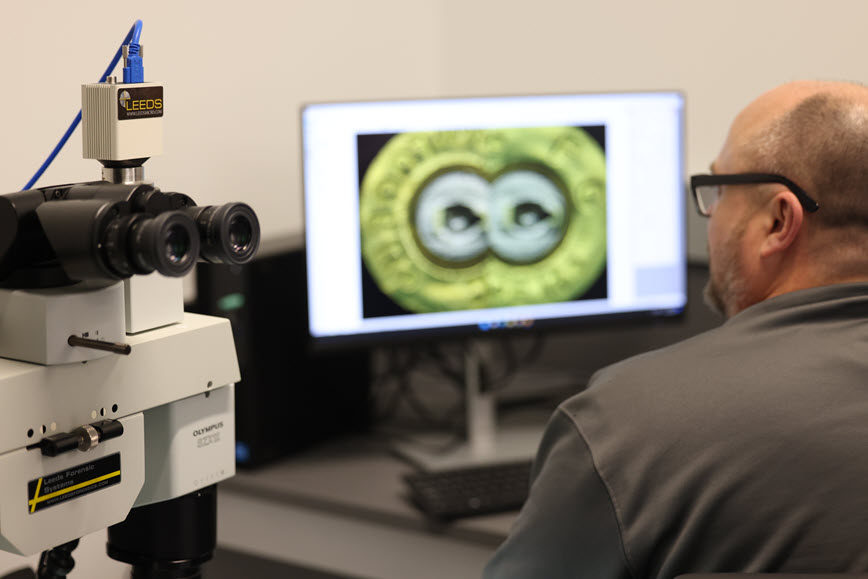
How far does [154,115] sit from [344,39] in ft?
3.87

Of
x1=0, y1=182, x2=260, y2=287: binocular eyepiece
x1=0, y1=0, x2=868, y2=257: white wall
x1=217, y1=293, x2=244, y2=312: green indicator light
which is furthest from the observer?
x1=217, y1=293, x2=244, y2=312: green indicator light

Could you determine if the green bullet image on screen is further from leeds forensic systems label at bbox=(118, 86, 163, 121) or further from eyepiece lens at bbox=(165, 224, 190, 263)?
eyepiece lens at bbox=(165, 224, 190, 263)

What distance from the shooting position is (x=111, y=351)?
3.09 feet

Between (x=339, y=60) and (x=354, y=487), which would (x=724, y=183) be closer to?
(x=354, y=487)

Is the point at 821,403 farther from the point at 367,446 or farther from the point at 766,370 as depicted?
the point at 367,446

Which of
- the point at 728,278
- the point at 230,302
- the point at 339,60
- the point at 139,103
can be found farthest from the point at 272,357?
the point at 139,103

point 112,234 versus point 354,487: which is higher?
point 112,234

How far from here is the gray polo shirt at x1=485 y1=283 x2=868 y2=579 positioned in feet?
3.57

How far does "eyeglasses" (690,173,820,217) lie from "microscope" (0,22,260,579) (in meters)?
0.68

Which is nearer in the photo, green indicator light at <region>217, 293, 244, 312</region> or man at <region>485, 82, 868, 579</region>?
man at <region>485, 82, 868, 579</region>

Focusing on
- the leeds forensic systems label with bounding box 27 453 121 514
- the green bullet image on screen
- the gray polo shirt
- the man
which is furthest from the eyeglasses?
the leeds forensic systems label with bounding box 27 453 121 514

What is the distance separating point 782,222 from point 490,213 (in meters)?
0.60

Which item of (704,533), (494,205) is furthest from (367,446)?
(704,533)

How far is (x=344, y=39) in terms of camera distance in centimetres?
215
